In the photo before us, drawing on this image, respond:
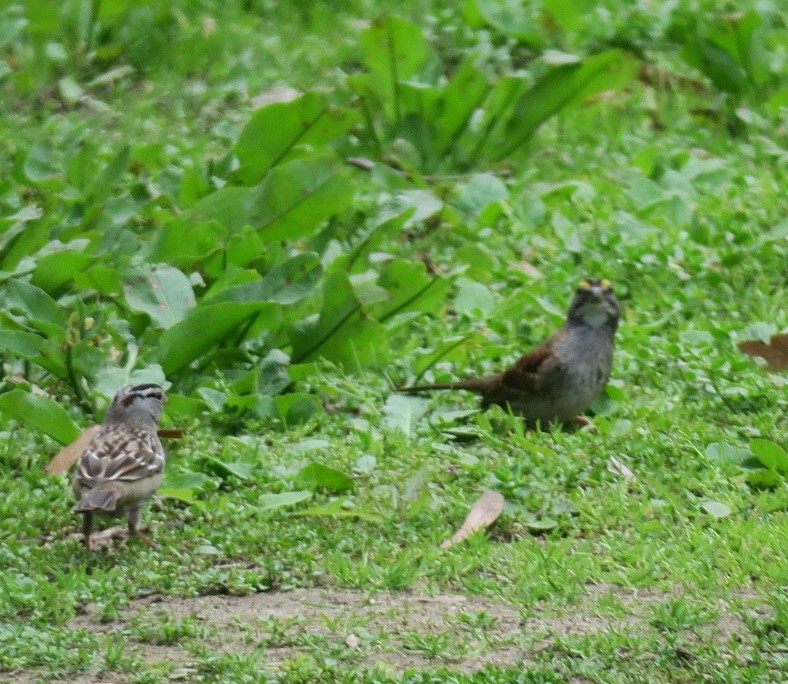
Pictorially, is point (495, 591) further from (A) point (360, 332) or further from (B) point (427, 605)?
(A) point (360, 332)

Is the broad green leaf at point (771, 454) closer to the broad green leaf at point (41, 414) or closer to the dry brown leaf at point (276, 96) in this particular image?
the broad green leaf at point (41, 414)

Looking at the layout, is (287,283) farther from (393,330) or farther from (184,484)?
(184,484)

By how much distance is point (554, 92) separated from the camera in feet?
29.9

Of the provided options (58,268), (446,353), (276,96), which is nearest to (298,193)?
(446,353)

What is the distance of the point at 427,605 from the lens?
4.74m

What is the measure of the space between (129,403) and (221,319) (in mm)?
811

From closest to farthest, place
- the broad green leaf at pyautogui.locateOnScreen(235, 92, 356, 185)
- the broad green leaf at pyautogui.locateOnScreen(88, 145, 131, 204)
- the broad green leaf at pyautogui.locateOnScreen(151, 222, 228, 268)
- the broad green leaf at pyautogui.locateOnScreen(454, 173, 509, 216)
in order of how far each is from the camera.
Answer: the broad green leaf at pyautogui.locateOnScreen(151, 222, 228, 268), the broad green leaf at pyautogui.locateOnScreen(88, 145, 131, 204), the broad green leaf at pyautogui.locateOnScreen(235, 92, 356, 185), the broad green leaf at pyautogui.locateOnScreen(454, 173, 509, 216)

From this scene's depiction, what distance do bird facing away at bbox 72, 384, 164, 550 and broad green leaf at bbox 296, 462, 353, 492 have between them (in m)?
0.62

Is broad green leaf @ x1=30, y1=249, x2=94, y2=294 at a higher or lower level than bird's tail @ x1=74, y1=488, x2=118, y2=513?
lower

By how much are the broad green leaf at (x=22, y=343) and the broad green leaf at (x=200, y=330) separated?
21.3 inches

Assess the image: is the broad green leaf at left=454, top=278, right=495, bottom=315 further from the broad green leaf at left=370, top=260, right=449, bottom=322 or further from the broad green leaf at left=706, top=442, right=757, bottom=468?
the broad green leaf at left=706, top=442, right=757, bottom=468

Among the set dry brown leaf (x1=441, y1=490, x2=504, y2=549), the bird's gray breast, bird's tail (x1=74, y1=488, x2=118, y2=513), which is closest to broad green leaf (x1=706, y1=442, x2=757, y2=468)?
the bird's gray breast

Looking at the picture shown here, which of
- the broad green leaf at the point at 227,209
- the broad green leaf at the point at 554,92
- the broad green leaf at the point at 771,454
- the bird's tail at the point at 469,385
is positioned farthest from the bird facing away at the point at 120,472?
the broad green leaf at the point at 554,92

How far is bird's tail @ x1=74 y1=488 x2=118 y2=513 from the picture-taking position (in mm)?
4852
